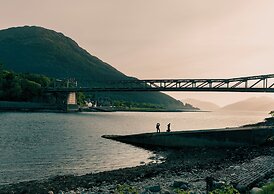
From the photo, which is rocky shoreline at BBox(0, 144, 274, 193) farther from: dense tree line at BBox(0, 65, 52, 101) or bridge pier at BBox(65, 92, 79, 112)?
bridge pier at BBox(65, 92, 79, 112)

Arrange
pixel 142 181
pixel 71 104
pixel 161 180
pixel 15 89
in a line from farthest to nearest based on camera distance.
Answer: pixel 71 104
pixel 15 89
pixel 142 181
pixel 161 180

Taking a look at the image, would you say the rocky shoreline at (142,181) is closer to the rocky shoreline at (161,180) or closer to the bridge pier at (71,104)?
the rocky shoreline at (161,180)

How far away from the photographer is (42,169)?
2997 centimetres

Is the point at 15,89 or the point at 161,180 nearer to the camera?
the point at 161,180

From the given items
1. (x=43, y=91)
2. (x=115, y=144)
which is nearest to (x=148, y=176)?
(x=115, y=144)

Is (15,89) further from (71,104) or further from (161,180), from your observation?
(161,180)

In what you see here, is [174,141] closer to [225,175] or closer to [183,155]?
[183,155]

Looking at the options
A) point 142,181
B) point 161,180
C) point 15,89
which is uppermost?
point 15,89

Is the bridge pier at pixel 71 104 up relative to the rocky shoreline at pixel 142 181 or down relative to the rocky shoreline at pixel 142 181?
up

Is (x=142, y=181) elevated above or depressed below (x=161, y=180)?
below

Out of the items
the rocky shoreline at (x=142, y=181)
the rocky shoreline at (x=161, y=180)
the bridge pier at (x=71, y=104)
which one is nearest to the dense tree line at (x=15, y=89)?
the bridge pier at (x=71, y=104)

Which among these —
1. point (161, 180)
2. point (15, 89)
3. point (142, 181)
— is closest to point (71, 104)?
point (15, 89)

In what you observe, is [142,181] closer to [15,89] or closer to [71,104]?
[15,89]

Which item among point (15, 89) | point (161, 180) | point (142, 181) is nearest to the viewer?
point (161, 180)
